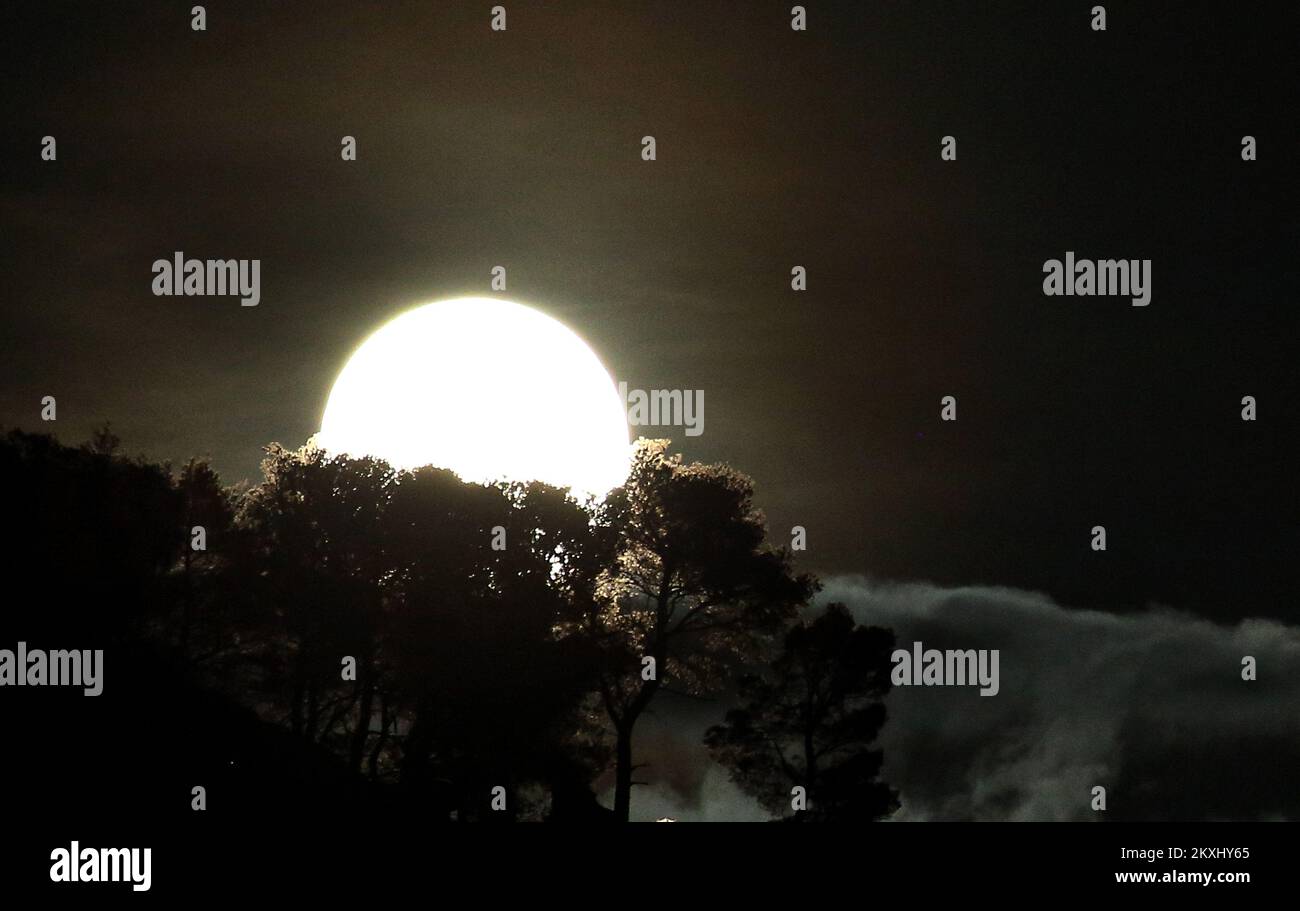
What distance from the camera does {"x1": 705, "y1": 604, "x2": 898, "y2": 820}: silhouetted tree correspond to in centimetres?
5772

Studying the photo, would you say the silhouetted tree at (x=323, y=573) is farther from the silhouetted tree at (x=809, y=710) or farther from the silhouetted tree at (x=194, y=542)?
the silhouetted tree at (x=809, y=710)

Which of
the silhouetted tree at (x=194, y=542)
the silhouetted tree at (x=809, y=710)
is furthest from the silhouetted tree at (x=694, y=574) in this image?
the silhouetted tree at (x=194, y=542)

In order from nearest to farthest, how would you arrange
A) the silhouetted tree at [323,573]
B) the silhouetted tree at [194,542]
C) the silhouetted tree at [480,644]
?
the silhouetted tree at [480,644] < the silhouetted tree at [323,573] < the silhouetted tree at [194,542]

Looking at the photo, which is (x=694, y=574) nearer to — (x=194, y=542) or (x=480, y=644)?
(x=480, y=644)

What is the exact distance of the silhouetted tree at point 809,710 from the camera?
57.7 meters

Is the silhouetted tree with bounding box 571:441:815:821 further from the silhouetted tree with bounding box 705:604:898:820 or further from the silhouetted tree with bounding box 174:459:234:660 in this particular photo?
the silhouetted tree with bounding box 174:459:234:660

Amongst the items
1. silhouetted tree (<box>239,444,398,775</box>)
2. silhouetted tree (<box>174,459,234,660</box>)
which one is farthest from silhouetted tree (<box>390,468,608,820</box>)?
silhouetted tree (<box>174,459,234,660</box>)

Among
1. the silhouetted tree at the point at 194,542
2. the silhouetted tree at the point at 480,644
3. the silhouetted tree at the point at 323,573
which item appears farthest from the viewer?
the silhouetted tree at the point at 194,542

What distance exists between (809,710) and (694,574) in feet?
30.1

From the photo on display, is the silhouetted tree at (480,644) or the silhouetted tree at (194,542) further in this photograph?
the silhouetted tree at (194,542)

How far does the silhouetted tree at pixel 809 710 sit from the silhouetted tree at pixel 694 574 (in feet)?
8.08

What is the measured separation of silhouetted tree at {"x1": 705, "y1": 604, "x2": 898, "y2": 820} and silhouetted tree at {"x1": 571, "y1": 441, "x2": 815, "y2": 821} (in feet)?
8.08
